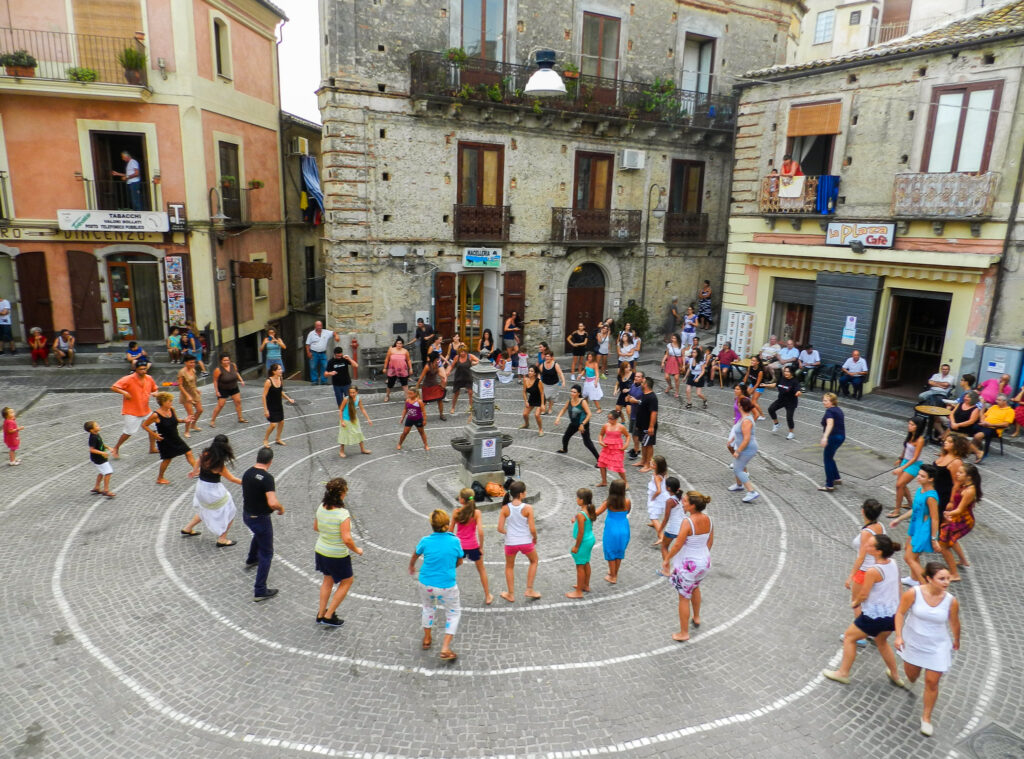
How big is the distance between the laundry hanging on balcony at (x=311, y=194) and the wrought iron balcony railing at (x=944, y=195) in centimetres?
1953

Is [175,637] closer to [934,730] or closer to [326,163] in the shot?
[934,730]

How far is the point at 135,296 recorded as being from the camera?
20578mm

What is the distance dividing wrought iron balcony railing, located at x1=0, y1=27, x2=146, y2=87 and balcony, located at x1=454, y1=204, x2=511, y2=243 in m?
9.66

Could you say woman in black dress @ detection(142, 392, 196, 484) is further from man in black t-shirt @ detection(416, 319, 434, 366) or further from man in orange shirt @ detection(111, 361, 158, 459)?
man in black t-shirt @ detection(416, 319, 434, 366)

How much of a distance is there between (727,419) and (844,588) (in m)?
8.46

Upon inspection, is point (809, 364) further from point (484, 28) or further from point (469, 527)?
point (469, 527)

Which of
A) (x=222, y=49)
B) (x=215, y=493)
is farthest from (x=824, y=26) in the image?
(x=215, y=493)

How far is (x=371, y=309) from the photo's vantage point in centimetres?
2111

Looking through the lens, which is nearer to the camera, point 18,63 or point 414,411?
point 414,411

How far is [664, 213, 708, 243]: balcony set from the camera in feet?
84.9

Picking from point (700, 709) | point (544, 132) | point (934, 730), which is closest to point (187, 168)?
point (544, 132)

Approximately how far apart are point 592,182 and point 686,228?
4.53 metres

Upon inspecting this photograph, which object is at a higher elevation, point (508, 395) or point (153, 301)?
point (153, 301)

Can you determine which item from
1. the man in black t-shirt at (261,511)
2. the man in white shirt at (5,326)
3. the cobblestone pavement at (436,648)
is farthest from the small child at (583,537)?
the man in white shirt at (5,326)
